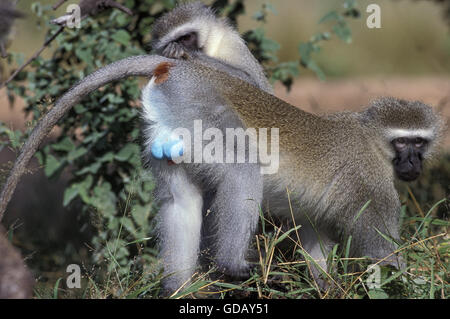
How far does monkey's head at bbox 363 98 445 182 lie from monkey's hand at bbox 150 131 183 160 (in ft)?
3.73

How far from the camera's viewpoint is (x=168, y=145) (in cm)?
343

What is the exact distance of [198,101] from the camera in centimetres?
340

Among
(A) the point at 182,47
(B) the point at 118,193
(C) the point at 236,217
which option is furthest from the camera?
(B) the point at 118,193

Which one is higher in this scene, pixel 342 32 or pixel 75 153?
pixel 342 32

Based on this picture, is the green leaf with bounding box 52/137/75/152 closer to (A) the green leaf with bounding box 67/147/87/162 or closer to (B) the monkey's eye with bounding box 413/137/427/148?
(A) the green leaf with bounding box 67/147/87/162

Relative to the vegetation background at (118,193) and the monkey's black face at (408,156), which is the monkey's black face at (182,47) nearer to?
the vegetation background at (118,193)

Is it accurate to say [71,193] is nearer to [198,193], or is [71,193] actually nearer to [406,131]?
[198,193]

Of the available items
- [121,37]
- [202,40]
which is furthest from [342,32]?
[121,37]

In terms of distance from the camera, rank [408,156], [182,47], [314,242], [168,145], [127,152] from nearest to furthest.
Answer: [168,145]
[408,156]
[314,242]
[182,47]
[127,152]

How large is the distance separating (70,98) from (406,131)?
1.82 m

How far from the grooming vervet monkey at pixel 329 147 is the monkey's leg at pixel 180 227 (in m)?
0.42

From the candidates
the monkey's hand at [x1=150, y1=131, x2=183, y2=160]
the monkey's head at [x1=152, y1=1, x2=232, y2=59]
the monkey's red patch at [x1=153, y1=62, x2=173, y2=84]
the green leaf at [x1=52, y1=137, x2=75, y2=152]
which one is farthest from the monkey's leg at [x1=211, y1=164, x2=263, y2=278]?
the green leaf at [x1=52, y1=137, x2=75, y2=152]

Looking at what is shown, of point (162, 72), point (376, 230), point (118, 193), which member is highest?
point (162, 72)

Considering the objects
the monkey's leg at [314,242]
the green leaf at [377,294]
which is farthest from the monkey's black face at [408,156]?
the green leaf at [377,294]
